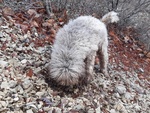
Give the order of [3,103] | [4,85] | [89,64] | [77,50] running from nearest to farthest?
[3,103] < [4,85] < [77,50] < [89,64]

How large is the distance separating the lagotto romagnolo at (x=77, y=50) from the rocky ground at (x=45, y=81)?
0.30m

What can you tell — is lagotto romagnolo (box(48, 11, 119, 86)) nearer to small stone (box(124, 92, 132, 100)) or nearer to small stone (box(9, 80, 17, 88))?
small stone (box(9, 80, 17, 88))

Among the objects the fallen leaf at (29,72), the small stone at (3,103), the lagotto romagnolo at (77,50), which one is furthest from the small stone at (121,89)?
the small stone at (3,103)

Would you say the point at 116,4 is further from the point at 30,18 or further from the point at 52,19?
the point at 30,18

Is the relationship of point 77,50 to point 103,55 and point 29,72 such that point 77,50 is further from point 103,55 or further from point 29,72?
point 103,55

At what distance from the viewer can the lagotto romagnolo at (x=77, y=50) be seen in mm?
4609

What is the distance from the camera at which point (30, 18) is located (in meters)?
6.56

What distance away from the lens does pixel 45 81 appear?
493cm

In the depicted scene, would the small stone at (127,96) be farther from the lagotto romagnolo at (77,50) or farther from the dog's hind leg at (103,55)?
the lagotto romagnolo at (77,50)

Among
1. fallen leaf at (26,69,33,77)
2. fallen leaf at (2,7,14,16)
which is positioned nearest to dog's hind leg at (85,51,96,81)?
Result: fallen leaf at (26,69,33,77)

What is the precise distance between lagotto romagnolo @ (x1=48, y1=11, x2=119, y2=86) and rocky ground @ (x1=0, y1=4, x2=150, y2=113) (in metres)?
0.30

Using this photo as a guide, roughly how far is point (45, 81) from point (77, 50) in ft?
2.38

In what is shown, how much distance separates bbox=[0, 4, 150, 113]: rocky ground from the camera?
464cm

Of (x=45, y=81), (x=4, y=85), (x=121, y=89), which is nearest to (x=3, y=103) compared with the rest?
(x=4, y=85)
